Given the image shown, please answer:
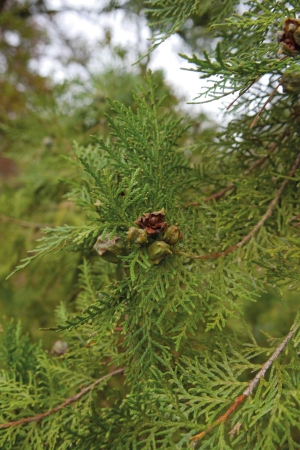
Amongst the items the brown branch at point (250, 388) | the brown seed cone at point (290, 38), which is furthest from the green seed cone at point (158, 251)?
the brown seed cone at point (290, 38)

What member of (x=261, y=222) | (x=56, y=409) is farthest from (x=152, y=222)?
(x=56, y=409)

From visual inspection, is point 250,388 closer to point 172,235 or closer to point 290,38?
point 172,235

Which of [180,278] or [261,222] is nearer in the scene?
[180,278]

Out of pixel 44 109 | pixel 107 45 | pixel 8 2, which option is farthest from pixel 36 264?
pixel 8 2

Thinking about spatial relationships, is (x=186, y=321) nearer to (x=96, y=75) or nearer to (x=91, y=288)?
(x=91, y=288)

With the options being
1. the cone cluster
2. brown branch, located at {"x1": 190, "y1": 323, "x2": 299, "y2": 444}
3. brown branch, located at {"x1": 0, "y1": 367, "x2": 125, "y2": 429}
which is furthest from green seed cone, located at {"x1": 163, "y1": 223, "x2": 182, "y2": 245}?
brown branch, located at {"x1": 0, "y1": 367, "x2": 125, "y2": 429}

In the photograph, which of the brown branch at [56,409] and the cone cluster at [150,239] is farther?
the brown branch at [56,409]

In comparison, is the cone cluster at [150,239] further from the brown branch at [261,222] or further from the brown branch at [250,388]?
the brown branch at [250,388]
